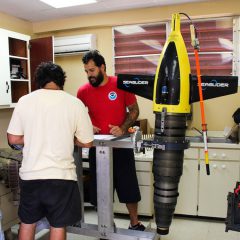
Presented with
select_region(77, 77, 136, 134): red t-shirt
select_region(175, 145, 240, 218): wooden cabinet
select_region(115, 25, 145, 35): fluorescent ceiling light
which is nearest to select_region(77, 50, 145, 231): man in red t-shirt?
select_region(77, 77, 136, 134): red t-shirt

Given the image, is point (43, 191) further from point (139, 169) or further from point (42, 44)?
point (42, 44)

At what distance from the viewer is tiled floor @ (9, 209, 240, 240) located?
2.71 meters

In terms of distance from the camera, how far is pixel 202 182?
119 inches

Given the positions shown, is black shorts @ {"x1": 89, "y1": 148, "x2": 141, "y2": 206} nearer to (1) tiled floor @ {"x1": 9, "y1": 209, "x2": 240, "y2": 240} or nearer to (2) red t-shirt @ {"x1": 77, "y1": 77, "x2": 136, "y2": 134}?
(2) red t-shirt @ {"x1": 77, "y1": 77, "x2": 136, "y2": 134}

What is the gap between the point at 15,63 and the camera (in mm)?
3576

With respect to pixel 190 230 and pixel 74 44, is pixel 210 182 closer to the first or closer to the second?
pixel 190 230

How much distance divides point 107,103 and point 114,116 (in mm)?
121

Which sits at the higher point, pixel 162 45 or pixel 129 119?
pixel 162 45

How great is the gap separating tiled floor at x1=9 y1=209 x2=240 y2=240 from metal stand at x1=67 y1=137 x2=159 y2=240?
42 cm

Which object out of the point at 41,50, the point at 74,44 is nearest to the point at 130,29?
the point at 74,44

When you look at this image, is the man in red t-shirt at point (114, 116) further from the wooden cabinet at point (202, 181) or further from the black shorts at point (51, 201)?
the wooden cabinet at point (202, 181)

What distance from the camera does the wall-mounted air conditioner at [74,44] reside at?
3.72 metres

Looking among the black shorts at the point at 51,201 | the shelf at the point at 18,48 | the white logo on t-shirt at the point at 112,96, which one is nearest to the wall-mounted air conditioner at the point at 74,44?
the shelf at the point at 18,48

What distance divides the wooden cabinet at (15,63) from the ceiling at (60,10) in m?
0.30
